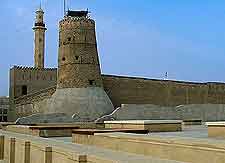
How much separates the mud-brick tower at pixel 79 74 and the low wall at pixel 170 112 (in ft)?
5.78

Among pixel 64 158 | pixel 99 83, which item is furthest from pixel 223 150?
pixel 99 83

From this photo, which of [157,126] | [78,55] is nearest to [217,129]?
[157,126]

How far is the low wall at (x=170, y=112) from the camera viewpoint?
918 inches

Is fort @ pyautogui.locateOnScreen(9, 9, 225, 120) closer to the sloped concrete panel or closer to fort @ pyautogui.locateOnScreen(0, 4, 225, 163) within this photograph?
fort @ pyautogui.locateOnScreen(0, 4, 225, 163)

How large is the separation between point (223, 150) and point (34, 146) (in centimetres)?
327

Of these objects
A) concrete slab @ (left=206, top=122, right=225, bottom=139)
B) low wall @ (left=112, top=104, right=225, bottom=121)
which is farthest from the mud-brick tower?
concrete slab @ (left=206, top=122, right=225, bottom=139)

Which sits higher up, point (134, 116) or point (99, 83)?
point (99, 83)

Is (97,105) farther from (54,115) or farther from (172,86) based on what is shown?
(172,86)

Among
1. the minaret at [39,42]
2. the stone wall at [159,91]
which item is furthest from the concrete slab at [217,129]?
the minaret at [39,42]

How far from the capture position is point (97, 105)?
973 inches

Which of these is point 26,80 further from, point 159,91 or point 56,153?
point 56,153

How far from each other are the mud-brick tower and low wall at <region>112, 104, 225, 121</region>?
176 centimetres

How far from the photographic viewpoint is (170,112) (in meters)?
25.8

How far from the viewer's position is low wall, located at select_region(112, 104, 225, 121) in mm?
23312
